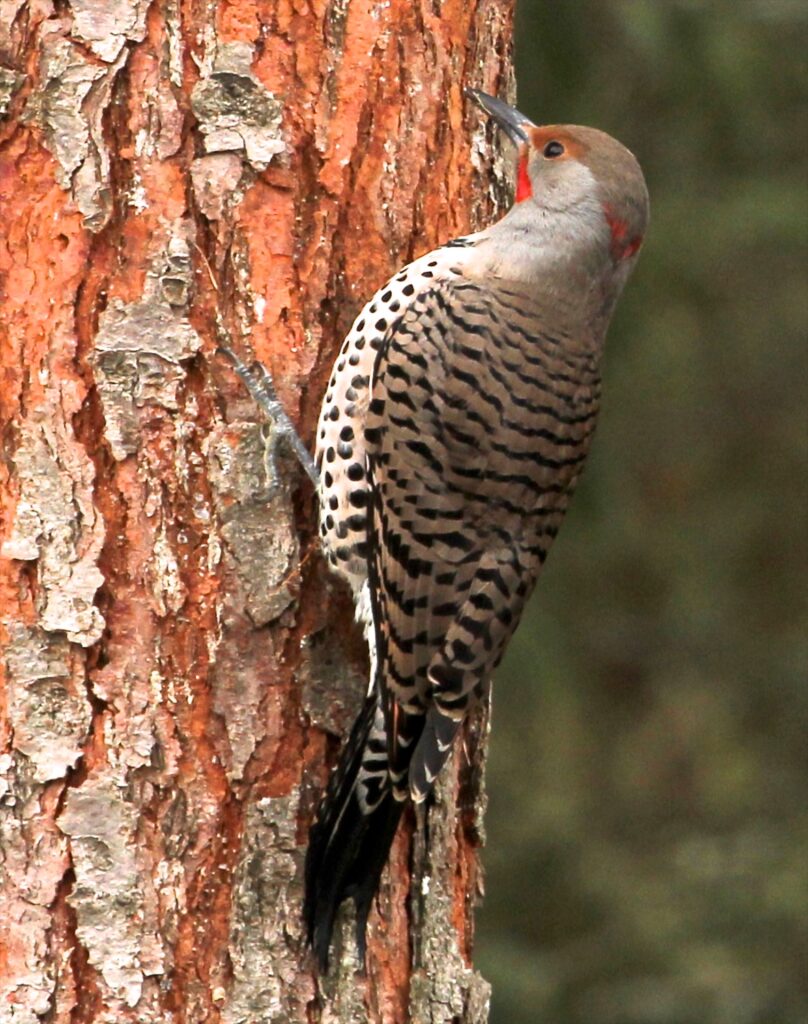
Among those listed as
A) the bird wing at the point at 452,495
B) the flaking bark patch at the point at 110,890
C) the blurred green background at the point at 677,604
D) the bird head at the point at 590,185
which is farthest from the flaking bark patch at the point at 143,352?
the blurred green background at the point at 677,604

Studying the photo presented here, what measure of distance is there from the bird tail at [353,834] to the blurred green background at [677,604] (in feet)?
7.93

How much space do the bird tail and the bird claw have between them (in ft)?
1.47

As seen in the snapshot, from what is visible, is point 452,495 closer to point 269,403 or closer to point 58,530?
point 269,403

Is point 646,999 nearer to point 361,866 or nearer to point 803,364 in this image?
point 361,866

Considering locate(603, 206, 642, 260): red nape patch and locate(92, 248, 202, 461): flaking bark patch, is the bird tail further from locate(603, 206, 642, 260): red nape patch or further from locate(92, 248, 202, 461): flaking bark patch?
locate(603, 206, 642, 260): red nape patch

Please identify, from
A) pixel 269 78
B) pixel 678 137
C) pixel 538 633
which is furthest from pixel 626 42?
pixel 269 78

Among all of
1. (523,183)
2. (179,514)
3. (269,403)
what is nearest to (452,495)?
(269,403)

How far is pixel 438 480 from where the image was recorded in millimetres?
3160

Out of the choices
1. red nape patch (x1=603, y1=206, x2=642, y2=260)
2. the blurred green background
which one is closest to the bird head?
red nape patch (x1=603, y1=206, x2=642, y2=260)

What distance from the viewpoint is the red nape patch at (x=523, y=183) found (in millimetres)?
3667

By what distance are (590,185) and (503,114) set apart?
336mm

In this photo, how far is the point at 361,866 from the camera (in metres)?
2.86

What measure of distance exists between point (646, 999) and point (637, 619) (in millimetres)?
2462

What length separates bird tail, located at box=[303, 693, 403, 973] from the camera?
2814mm
